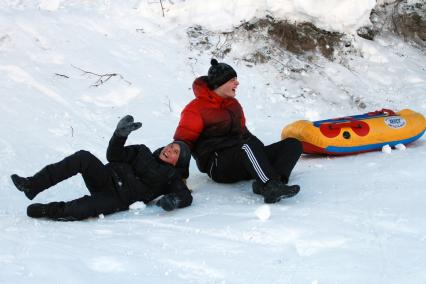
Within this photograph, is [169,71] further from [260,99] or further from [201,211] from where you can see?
[201,211]

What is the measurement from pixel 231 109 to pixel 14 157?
6.17 feet

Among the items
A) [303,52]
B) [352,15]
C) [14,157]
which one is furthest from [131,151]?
[352,15]

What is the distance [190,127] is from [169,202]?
0.84 m

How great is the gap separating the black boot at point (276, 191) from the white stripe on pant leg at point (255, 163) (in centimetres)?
7

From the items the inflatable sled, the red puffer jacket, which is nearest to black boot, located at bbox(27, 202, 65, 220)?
the red puffer jacket

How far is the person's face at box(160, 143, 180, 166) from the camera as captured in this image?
162 inches

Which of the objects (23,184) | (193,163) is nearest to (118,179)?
(23,184)

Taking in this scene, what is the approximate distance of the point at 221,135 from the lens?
14.8 ft

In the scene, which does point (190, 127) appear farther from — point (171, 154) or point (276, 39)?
point (276, 39)

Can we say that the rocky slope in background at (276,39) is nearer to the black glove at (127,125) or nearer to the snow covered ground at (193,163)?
the snow covered ground at (193,163)

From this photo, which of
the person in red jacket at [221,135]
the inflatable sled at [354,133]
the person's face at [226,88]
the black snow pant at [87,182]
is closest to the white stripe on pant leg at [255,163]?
the person in red jacket at [221,135]

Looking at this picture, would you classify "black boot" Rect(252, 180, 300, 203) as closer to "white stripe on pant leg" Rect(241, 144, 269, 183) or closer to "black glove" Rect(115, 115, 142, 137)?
"white stripe on pant leg" Rect(241, 144, 269, 183)

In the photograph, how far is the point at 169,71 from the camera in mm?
6469

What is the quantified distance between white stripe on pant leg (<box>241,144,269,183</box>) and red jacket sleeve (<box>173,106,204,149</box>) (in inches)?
19.1
